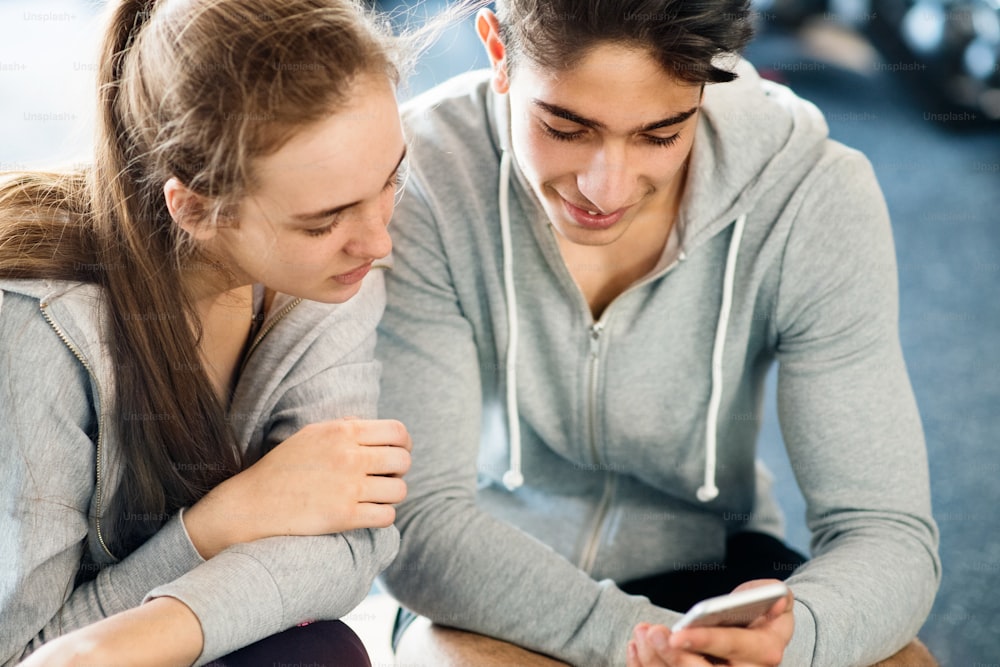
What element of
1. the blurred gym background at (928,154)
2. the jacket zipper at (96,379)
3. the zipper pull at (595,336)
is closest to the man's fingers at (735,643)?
the zipper pull at (595,336)

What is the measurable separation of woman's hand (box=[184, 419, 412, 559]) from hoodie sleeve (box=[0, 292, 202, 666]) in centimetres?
12

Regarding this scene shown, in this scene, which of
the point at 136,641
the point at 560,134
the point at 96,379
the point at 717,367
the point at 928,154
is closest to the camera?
the point at 136,641

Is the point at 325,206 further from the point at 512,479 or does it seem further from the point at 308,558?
the point at 512,479

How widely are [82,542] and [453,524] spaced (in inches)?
15.0

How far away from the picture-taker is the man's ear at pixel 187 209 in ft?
3.34

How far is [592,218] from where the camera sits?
46.7 inches

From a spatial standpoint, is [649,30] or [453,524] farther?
[453,524]

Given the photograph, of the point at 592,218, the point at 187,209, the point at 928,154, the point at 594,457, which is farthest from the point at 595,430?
the point at 928,154

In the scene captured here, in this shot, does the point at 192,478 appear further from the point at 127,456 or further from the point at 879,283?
the point at 879,283

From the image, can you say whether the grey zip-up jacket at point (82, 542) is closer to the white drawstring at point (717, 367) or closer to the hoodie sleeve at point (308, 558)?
the hoodie sleeve at point (308, 558)

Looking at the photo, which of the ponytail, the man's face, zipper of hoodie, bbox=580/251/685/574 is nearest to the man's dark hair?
the man's face

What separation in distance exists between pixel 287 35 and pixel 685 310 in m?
0.57

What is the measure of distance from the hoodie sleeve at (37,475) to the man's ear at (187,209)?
151 millimetres

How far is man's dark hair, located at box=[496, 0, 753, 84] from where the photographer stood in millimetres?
1062
